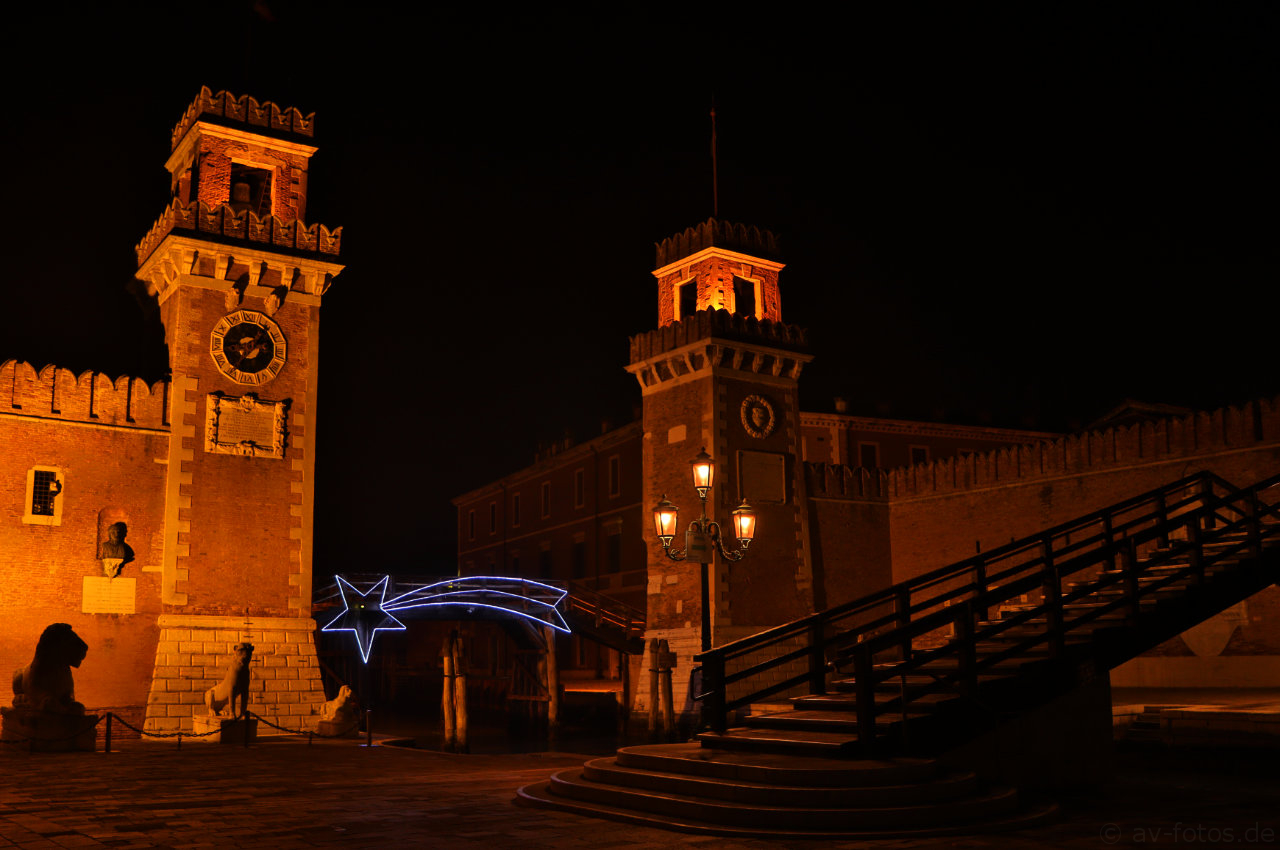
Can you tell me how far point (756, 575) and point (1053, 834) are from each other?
66.9 feet

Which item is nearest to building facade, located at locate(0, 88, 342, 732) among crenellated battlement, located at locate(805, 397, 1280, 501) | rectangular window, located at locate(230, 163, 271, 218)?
rectangular window, located at locate(230, 163, 271, 218)

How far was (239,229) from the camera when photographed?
2233 centimetres

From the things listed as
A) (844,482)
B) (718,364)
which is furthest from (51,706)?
(844,482)

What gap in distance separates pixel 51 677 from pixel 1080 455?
2123 cm

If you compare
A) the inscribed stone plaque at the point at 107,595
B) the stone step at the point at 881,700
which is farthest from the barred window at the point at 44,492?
the stone step at the point at 881,700

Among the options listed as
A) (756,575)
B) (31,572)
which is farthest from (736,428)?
(31,572)

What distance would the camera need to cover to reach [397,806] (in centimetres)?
961

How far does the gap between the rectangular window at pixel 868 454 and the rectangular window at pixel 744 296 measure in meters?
10.6

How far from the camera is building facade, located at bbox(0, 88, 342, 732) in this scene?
20.0 meters

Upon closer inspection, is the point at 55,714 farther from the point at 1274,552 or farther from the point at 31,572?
the point at 1274,552

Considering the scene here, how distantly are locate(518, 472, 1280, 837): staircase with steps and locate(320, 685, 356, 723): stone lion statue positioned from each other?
32.8ft

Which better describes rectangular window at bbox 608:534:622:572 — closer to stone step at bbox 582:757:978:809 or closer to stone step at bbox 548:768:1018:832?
stone step at bbox 582:757:978:809

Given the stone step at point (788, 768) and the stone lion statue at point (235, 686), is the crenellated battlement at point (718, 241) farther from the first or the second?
the stone step at point (788, 768)

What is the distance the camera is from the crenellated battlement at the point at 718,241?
29438mm
